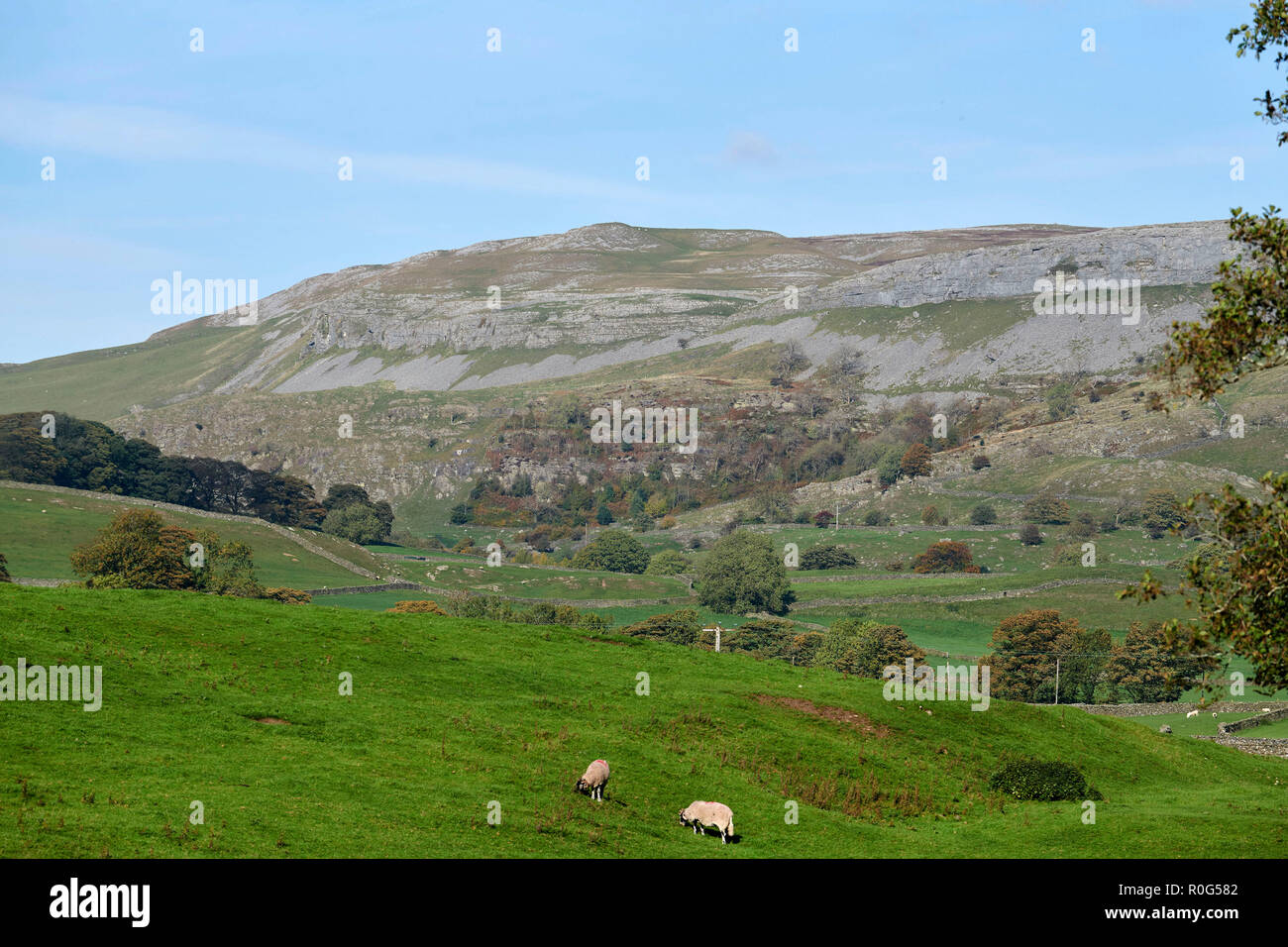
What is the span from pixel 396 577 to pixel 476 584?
1430 cm

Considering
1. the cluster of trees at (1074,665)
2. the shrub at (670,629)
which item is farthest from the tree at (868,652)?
the shrub at (670,629)

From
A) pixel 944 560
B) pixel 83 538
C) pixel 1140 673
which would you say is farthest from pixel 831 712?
pixel 944 560

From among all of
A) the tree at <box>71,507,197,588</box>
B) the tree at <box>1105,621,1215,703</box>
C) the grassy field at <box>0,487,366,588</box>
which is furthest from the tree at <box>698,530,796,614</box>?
the tree at <box>71,507,197,588</box>

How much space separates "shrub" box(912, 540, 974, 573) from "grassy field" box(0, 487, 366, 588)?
301ft

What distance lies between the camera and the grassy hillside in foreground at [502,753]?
24.6 metres

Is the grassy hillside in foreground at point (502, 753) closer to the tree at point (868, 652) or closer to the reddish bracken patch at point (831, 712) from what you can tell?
the reddish bracken patch at point (831, 712)

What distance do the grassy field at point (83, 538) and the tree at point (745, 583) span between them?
51249mm

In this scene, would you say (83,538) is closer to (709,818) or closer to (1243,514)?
(709,818)

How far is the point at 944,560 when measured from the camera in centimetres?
19600

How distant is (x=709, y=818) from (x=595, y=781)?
3.08m

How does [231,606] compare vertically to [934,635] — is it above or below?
Result: above
